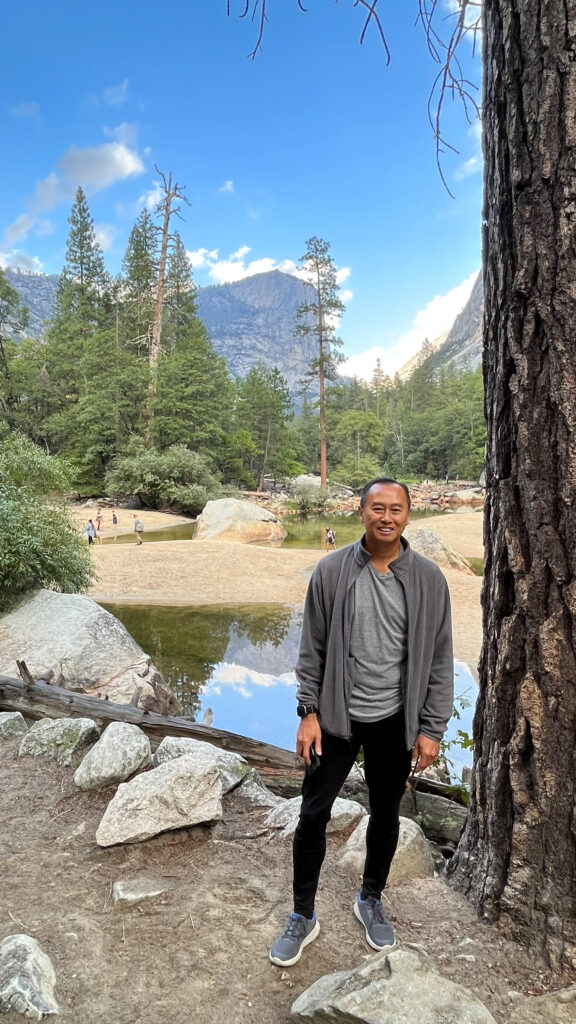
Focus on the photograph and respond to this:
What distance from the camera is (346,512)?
31.7m

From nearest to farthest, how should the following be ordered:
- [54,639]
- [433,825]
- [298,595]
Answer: [433,825] → [54,639] → [298,595]

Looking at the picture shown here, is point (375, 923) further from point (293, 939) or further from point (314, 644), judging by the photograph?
point (314, 644)

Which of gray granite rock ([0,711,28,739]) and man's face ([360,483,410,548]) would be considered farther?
gray granite rock ([0,711,28,739])

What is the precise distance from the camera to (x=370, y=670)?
5.77 feet

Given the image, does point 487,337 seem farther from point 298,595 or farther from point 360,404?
point 360,404

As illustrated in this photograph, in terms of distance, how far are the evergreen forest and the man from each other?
21309 millimetres

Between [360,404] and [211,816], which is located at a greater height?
[360,404]

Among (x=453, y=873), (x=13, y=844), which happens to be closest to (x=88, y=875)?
(x=13, y=844)

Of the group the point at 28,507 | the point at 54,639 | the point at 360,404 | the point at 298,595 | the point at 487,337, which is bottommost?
the point at 298,595

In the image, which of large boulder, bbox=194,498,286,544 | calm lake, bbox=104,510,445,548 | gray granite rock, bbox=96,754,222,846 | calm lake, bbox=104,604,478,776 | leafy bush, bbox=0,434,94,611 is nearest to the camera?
gray granite rock, bbox=96,754,222,846

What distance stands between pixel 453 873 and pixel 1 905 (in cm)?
174

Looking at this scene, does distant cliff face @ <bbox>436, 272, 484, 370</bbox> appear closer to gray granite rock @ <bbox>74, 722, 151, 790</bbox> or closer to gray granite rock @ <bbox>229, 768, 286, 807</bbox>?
gray granite rock @ <bbox>229, 768, 286, 807</bbox>

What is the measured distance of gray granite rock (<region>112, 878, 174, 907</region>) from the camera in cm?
202

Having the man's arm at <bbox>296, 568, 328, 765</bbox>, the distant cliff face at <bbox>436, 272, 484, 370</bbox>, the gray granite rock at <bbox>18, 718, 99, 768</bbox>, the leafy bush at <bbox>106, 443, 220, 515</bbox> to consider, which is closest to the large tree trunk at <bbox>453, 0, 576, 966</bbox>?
the man's arm at <bbox>296, 568, 328, 765</bbox>
